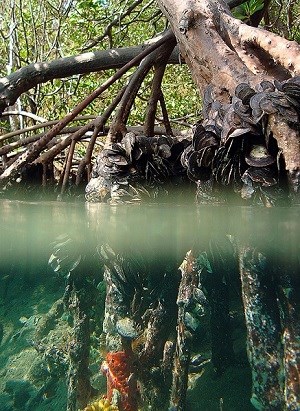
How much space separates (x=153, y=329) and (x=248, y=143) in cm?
123

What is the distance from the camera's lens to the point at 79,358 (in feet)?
1.80

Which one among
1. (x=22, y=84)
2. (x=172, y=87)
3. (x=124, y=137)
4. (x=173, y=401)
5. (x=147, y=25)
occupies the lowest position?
(x=173, y=401)

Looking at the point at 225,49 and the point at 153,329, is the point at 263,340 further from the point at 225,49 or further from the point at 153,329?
the point at 225,49

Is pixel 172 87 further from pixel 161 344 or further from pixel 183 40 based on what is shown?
pixel 161 344

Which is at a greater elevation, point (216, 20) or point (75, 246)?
point (216, 20)

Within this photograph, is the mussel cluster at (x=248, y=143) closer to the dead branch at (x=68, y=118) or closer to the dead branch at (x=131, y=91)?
the dead branch at (x=131, y=91)

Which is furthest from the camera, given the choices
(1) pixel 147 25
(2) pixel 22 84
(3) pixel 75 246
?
(1) pixel 147 25

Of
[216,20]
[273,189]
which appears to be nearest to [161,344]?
[273,189]

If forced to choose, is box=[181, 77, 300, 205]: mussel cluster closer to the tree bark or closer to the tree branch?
the tree bark

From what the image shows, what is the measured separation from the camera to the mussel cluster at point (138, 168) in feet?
7.85

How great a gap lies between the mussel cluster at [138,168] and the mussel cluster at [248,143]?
19.2 inches

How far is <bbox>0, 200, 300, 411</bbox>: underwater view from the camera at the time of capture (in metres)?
0.49

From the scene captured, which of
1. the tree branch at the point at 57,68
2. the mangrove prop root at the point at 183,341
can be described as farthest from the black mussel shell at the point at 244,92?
the tree branch at the point at 57,68

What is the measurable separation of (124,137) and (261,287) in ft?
6.10
